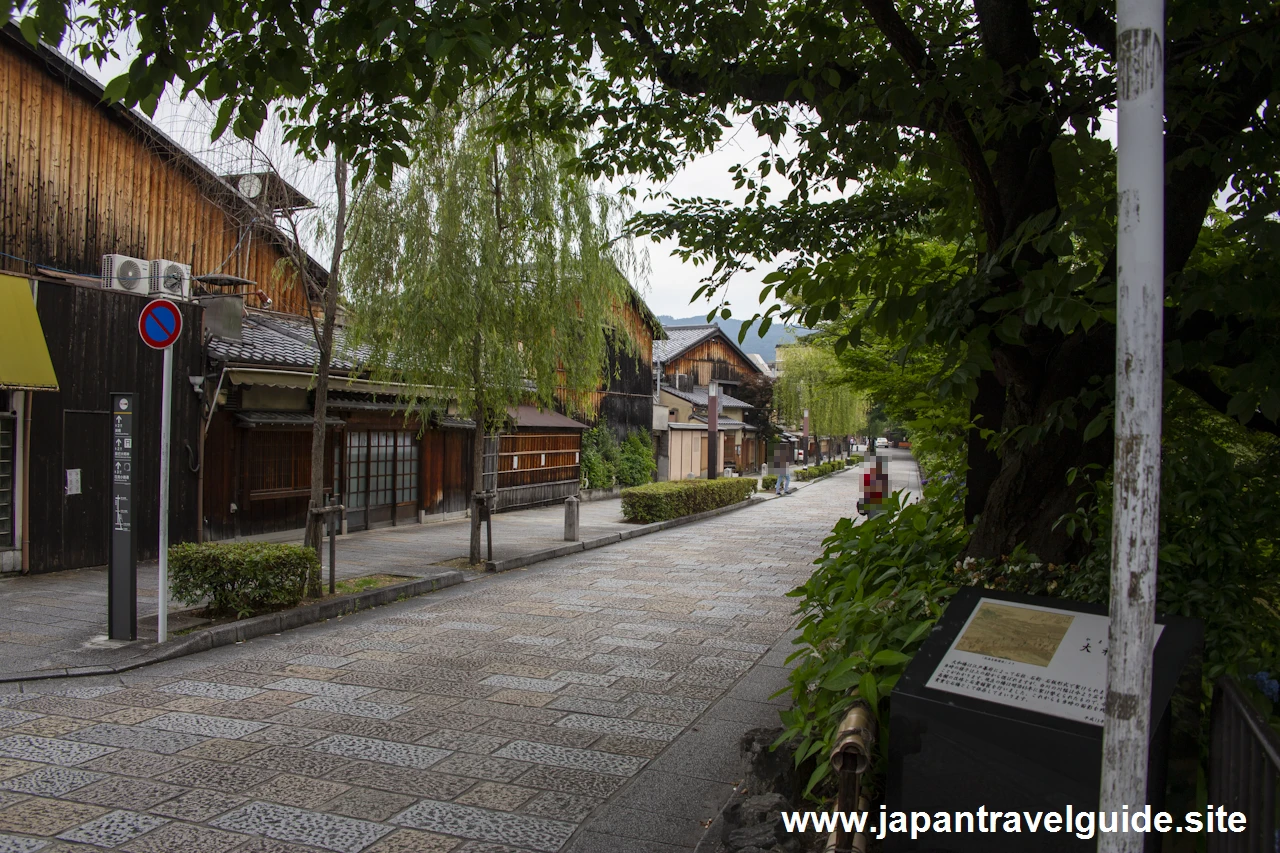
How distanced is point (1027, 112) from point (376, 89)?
3128 millimetres

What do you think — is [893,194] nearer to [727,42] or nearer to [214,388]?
[727,42]

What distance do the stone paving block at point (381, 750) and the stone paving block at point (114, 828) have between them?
3.65 ft

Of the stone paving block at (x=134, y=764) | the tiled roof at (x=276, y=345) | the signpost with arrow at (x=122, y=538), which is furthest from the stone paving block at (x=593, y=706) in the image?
the tiled roof at (x=276, y=345)

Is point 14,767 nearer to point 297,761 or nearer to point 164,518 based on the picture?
point 297,761

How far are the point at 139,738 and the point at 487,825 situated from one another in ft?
8.55

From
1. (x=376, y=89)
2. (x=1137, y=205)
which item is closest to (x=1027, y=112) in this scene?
(x=1137, y=205)

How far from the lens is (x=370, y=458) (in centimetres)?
1728

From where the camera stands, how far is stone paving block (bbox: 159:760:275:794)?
4668 mm

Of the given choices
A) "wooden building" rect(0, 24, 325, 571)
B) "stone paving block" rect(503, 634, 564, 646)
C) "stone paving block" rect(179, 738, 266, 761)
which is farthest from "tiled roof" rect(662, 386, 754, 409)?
"stone paving block" rect(179, 738, 266, 761)

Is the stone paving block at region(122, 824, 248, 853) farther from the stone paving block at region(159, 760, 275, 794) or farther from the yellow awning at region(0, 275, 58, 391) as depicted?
the yellow awning at region(0, 275, 58, 391)

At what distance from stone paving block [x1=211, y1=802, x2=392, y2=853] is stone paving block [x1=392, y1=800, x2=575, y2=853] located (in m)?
0.20

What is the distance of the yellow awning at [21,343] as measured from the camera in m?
10.0

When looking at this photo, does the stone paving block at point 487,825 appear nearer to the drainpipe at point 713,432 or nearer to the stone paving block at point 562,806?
the stone paving block at point 562,806

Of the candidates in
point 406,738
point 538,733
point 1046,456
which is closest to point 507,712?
point 538,733
